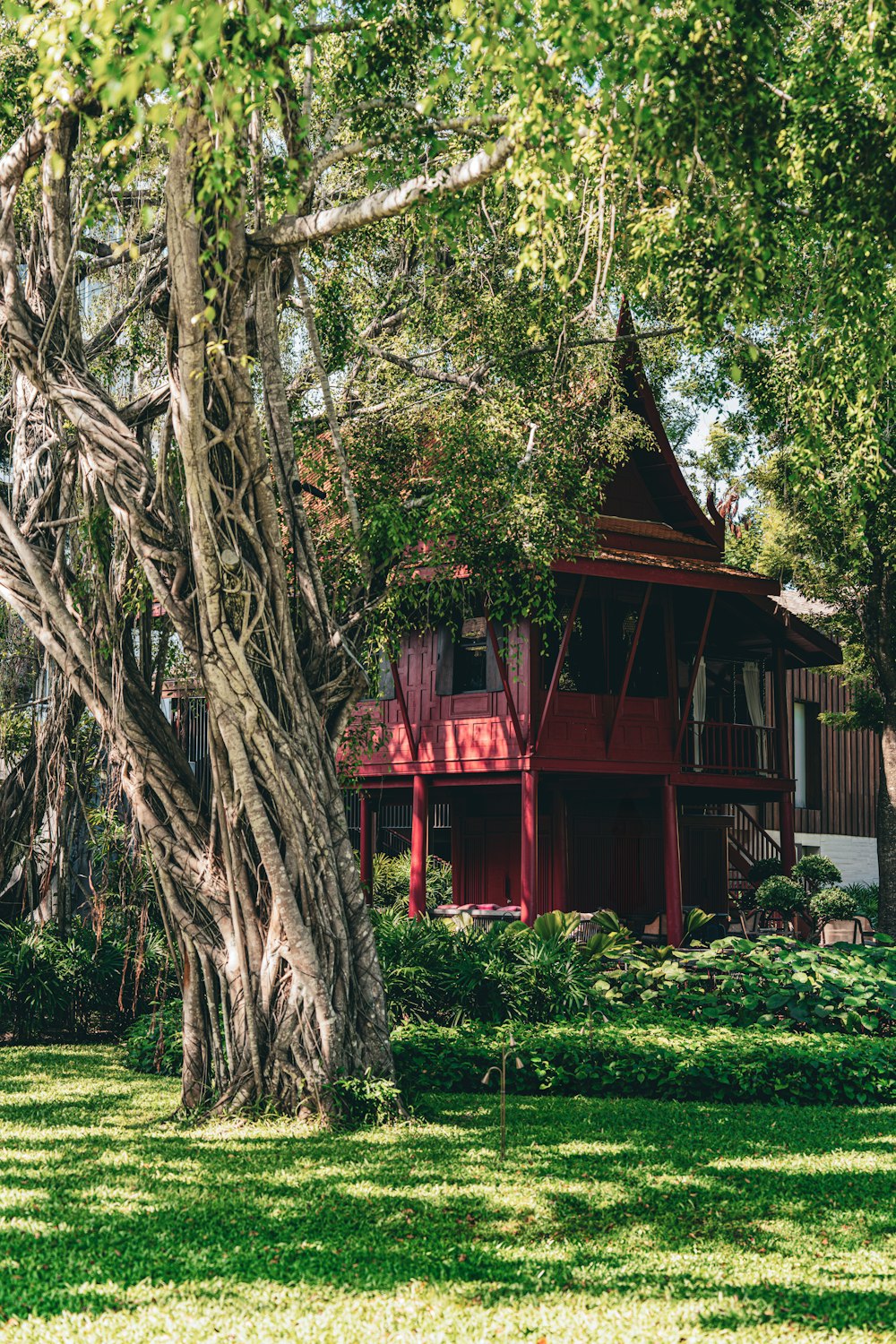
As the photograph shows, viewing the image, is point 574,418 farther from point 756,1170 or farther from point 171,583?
point 756,1170

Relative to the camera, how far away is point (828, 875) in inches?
877

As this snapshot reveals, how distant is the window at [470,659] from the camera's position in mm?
17984

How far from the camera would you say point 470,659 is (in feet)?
59.5

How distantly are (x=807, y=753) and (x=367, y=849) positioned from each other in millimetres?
12396

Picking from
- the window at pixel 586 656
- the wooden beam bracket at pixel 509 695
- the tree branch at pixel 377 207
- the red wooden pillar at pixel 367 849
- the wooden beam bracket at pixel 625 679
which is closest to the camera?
the tree branch at pixel 377 207

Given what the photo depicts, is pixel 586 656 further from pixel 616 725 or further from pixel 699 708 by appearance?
pixel 699 708

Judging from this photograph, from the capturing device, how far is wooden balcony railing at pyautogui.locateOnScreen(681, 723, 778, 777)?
1858 centimetres

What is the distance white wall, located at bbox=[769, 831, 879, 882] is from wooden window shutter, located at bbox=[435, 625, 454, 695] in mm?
13326

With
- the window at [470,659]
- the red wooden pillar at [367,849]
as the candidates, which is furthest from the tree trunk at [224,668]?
the red wooden pillar at [367,849]

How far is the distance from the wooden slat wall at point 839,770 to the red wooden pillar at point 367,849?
440 inches

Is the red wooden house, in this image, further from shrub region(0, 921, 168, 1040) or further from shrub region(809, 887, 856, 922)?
shrub region(0, 921, 168, 1040)

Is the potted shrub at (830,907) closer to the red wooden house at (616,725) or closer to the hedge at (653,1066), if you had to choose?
the red wooden house at (616,725)

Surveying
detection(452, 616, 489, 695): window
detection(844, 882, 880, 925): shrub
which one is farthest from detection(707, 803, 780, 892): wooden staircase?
detection(452, 616, 489, 695): window

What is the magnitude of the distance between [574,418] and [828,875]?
12.6 metres
